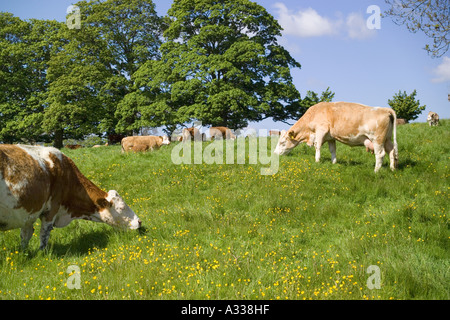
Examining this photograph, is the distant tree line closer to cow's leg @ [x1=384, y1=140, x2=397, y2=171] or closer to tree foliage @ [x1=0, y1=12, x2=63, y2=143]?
tree foliage @ [x1=0, y1=12, x2=63, y2=143]

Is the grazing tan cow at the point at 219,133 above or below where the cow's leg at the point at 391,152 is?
above

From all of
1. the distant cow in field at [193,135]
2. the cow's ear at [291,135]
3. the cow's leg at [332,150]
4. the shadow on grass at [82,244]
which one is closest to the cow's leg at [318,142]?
the cow's leg at [332,150]

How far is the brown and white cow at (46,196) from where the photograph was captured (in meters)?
5.49

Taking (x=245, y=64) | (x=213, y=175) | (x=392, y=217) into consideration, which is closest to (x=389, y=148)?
(x=392, y=217)

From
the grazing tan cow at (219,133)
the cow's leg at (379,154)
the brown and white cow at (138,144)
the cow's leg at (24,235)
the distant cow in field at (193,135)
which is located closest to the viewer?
the cow's leg at (24,235)

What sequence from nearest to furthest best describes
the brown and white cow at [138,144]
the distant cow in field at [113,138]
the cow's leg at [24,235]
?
the cow's leg at [24,235], the brown and white cow at [138,144], the distant cow in field at [113,138]

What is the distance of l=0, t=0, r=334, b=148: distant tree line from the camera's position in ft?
90.6

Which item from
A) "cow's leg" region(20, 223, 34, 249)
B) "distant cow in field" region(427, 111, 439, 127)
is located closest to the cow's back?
"cow's leg" region(20, 223, 34, 249)

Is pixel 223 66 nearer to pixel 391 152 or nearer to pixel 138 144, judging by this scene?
pixel 138 144

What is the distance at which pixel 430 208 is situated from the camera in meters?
7.59

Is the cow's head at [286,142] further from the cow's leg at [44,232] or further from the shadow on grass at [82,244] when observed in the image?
the cow's leg at [44,232]

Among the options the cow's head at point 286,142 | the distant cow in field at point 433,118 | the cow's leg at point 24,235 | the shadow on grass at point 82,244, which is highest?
the distant cow in field at point 433,118
